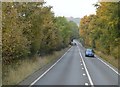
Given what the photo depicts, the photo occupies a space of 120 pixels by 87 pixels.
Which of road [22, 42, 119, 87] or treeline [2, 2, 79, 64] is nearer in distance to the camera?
treeline [2, 2, 79, 64]

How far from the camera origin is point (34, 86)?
2252 centimetres

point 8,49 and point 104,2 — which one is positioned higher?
point 104,2

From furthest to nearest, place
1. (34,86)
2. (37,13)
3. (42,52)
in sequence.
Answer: (42,52) < (37,13) < (34,86)

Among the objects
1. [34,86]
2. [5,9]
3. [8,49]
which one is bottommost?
[34,86]

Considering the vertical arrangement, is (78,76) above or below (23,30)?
below

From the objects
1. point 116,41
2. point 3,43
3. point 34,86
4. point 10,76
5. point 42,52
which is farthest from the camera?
point 42,52

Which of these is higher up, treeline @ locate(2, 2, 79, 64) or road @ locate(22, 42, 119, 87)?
treeline @ locate(2, 2, 79, 64)

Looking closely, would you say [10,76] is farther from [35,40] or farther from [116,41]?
[116,41]

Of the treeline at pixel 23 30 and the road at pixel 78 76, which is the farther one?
the road at pixel 78 76

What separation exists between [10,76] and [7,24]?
197 inches

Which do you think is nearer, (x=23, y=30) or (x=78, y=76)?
(x=78, y=76)

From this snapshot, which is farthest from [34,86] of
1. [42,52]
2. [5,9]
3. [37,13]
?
[42,52]

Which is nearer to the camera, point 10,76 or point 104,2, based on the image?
point 10,76

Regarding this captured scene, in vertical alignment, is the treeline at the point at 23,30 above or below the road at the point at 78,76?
above
